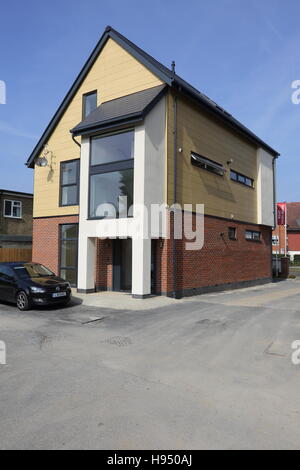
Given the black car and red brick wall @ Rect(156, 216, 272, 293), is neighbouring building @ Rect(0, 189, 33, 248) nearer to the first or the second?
the black car

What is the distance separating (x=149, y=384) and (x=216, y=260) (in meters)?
12.4

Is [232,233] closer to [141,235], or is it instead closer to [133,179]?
[141,235]

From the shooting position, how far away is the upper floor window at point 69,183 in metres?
16.1

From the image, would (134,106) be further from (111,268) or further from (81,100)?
(111,268)

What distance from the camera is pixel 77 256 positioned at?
614 inches

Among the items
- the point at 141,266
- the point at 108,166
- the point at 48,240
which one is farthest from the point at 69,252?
the point at 141,266

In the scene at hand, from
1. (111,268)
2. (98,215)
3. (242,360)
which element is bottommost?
(242,360)

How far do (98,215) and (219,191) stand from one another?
644 centimetres

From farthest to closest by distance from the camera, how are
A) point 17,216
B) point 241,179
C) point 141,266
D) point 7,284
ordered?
point 17,216 < point 241,179 < point 141,266 < point 7,284

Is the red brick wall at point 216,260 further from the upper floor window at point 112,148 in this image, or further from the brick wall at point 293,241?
the brick wall at point 293,241

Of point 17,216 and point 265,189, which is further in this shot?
point 17,216

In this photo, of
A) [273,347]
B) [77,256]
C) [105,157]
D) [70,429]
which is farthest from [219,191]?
[70,429]

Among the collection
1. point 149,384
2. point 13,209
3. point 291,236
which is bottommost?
point 149,384

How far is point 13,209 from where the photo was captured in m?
26.0
